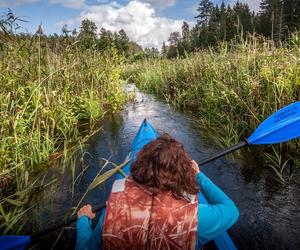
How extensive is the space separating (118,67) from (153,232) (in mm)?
6602

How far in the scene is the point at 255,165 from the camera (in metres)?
3.73

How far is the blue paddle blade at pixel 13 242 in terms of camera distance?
Result: 1.99m

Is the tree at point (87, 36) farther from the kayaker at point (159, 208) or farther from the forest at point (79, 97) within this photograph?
the kayaker at point (159, 208)

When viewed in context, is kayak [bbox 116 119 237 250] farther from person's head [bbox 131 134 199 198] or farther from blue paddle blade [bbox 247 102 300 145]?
blue paddle blade [bbox 247 102 300 145]

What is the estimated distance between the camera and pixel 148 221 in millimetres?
1533

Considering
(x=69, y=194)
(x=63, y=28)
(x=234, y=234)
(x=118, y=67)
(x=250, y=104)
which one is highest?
(x=63, y=28)

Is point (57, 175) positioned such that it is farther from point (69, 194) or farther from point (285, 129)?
point (285, 129)

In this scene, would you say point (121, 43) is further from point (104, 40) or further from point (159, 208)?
point (159, 208)

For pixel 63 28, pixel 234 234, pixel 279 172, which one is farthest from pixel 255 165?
pixel 63 28

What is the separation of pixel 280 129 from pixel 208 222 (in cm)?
187

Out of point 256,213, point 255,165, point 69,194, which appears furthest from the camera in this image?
point 255,165

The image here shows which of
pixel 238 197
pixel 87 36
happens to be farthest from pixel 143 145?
pixel 87 36

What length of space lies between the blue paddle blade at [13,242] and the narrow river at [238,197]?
49cm

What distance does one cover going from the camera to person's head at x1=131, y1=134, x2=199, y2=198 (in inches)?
63.1
